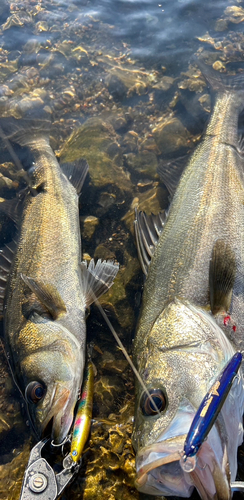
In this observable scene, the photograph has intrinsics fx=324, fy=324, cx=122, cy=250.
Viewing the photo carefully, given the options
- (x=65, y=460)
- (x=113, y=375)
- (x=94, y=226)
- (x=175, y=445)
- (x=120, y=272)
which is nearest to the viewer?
(x=175, y=445)

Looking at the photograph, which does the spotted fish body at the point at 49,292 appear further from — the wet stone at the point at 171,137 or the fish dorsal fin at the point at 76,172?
the wet stone at the point at 171,137

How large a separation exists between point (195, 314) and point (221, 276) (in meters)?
0.43

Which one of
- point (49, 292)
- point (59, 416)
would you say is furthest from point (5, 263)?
point (59, 416)

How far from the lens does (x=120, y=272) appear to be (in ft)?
13.5

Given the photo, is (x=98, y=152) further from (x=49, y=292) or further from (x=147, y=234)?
(x=49, y=292)

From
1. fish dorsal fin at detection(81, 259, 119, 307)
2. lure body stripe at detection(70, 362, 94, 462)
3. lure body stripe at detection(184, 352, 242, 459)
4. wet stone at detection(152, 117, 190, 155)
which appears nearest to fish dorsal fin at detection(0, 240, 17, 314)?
fish dorsal fin at detection(81, 259, 119, 307)

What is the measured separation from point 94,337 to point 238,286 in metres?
1.74

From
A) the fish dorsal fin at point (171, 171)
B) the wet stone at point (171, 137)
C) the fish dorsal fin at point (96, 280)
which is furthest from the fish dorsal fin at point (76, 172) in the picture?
the wet stone at point (171, 137)

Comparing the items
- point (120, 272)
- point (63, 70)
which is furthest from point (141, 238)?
point (63, 70)

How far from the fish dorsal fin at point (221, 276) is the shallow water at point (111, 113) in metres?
1.23

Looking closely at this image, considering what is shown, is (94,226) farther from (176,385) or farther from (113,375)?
(176,385)

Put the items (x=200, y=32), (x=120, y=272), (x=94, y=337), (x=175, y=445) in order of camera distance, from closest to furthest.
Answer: (x=175, y=445) → (x=94, y=337) → (x=120, y=272) → (x=200, y=32)

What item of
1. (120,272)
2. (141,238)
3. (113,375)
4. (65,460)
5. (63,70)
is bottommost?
(113,375)

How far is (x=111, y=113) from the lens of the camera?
588 cm
